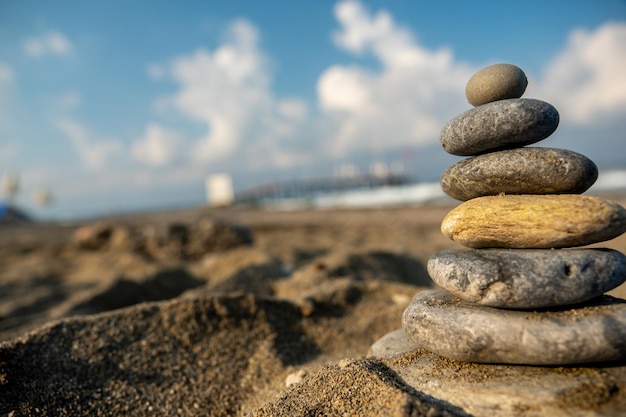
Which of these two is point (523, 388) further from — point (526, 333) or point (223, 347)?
point (223, 347)

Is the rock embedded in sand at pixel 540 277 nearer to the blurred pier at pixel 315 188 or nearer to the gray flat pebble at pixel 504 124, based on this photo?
the gray flat pebble at pixel 504 124

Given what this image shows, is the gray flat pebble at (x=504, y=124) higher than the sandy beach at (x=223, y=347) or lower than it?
higher

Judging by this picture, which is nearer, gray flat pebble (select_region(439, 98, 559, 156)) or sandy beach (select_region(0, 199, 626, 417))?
sandy beach (select_region(0, 199, 626, 417))

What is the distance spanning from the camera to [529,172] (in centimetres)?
253

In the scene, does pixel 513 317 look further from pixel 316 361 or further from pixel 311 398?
pixel 316 361

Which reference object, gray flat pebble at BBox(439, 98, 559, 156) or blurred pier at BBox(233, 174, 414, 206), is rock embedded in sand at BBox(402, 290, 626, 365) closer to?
gray flat pebble at BBox(439, 98, 559, 156)

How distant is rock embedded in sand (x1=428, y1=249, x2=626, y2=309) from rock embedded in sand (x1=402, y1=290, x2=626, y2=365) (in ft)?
0.29

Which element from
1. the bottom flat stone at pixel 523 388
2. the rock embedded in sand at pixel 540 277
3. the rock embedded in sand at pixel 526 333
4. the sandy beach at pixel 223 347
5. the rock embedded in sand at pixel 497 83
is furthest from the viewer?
the rock embedded in sand at pixel 497 83

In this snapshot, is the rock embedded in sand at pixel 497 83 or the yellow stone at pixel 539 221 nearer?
the yellow stone at pixel 539 221

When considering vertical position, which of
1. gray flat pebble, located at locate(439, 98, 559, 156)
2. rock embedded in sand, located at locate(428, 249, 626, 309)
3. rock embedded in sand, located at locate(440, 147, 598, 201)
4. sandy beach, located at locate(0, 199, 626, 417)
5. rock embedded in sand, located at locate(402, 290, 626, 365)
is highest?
gray flat pebble, located at locate(439, 98, 559, 156)

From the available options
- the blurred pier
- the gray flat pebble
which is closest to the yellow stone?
the gray flat pebble

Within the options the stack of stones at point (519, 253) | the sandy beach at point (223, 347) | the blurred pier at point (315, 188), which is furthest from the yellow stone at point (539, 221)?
the blurred pier at point (315, 188)

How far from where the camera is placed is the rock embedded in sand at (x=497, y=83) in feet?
8.75

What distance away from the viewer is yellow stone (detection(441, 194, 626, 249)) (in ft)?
7.60
